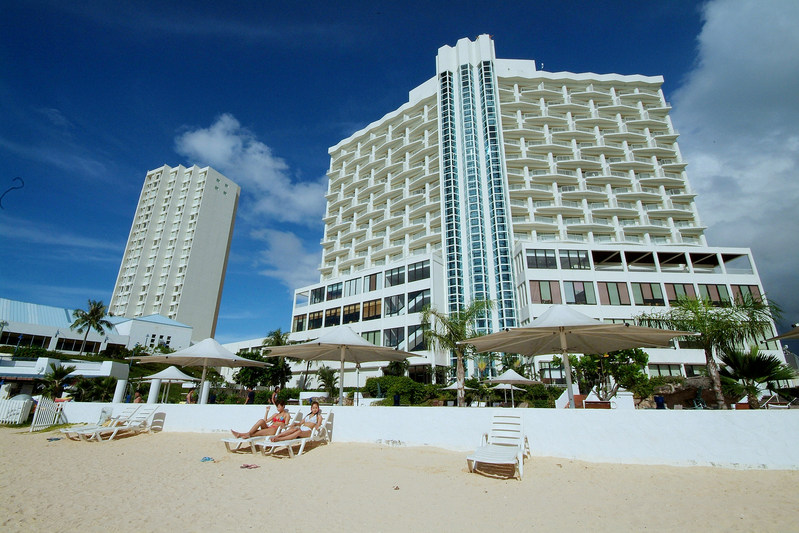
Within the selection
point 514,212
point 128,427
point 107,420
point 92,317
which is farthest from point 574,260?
point 92,317

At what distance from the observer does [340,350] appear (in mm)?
12547

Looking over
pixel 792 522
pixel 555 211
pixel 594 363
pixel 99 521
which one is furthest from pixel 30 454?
pixel 555 211

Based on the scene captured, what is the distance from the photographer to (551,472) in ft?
23.3

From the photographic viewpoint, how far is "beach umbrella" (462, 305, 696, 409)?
857 centimetres

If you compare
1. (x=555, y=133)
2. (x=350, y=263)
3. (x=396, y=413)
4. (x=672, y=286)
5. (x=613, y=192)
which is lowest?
(x=396, y=413)

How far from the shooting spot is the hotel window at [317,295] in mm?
46925

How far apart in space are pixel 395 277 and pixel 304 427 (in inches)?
→ 1202

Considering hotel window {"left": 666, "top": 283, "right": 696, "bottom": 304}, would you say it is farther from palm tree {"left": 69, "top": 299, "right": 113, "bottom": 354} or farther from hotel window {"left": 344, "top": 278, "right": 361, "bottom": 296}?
palm tree {"left": 69, "top": 299, "right": 113, "bottom": 354}

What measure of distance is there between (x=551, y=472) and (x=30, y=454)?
11004 mm

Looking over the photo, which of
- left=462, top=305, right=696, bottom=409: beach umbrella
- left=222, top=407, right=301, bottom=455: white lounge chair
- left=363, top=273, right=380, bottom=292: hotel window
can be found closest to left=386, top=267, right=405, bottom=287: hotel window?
left=363, top=273, right=380, bottom=292: hotel window

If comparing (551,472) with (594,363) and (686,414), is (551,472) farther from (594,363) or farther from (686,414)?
(594,363)

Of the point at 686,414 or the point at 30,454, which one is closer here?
the point at 686,414

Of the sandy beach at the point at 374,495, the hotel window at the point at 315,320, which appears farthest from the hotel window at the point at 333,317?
the sandy beach at the point at 374,495

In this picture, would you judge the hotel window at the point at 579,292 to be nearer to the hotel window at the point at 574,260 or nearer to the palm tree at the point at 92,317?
the hotel window at the point at 574,260
